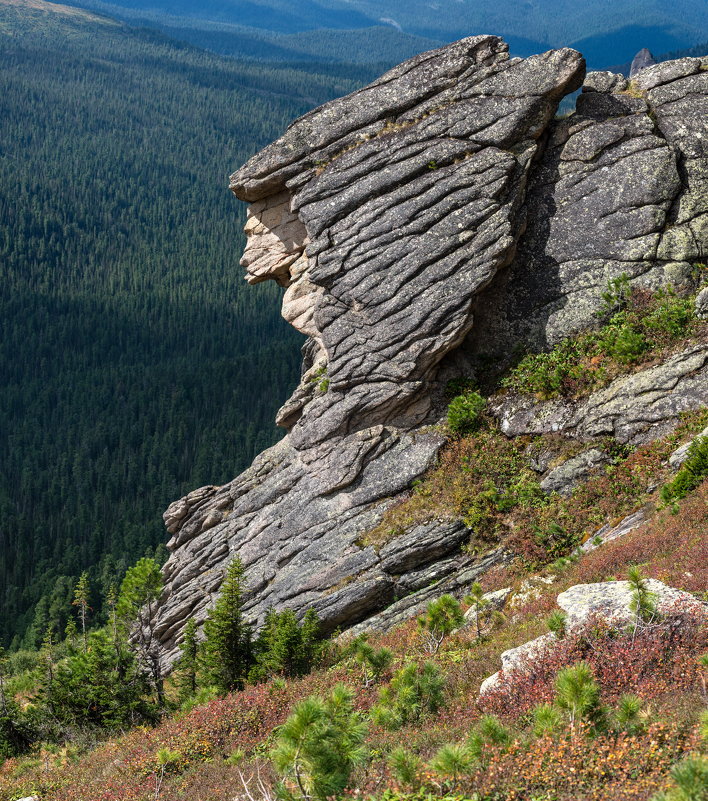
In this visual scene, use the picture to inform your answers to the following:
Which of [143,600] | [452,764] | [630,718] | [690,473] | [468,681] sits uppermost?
[690,473]

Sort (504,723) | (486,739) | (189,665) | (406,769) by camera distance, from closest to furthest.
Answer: (406,769) < (486,739) < (504,723) < (189,665)

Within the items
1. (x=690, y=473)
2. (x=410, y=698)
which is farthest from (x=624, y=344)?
(x=410, y=698)

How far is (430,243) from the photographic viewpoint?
2970cm

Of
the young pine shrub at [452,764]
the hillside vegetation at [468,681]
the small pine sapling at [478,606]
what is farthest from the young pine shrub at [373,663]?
the young pine shrub at [452,764]

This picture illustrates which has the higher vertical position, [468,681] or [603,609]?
[603,609]

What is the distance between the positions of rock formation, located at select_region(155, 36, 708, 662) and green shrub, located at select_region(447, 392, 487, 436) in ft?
3.19

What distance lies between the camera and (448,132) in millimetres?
30422

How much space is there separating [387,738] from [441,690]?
199 centimetres

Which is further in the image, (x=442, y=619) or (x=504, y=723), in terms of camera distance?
(x=442, y=619)

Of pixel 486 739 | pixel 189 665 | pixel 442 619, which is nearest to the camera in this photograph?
pixel 486 739

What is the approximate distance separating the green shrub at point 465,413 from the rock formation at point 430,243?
0.97 m

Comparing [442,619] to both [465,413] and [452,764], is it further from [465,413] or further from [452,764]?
[465,413]

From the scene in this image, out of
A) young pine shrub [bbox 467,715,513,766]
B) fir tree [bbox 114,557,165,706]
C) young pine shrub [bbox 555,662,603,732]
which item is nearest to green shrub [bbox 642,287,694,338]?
young pine shrub [bbox 555,662,603,732]

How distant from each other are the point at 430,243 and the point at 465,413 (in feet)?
24.3
